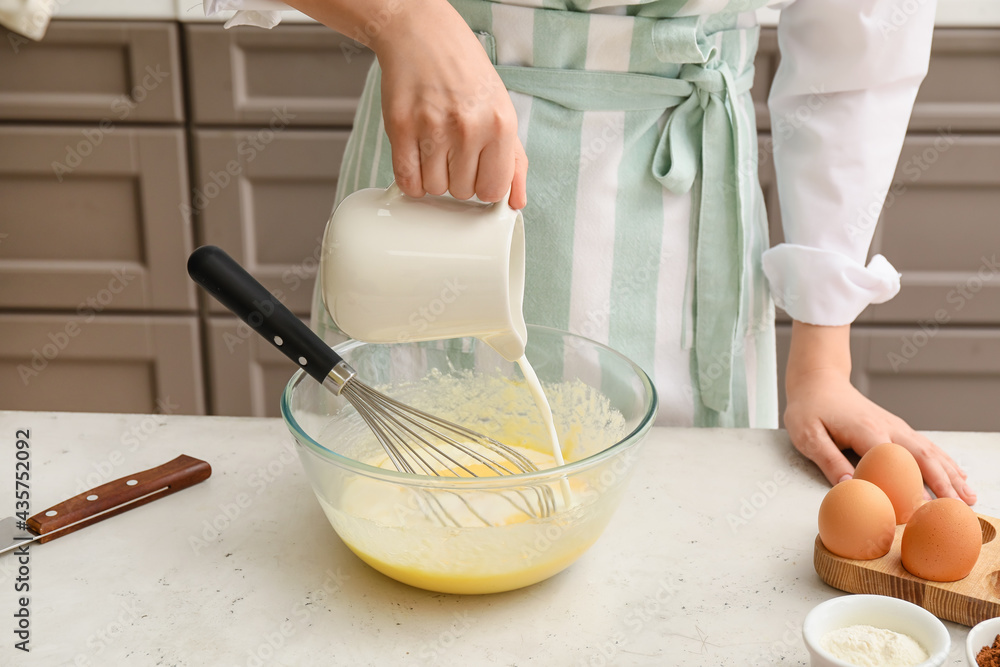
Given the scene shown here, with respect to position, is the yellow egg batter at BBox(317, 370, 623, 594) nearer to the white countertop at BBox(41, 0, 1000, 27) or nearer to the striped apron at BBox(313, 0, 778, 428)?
the striped apron at BBox(313, 0, 778, 428)

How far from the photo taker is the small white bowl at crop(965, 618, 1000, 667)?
1.51ft

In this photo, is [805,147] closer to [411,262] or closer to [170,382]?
[411,262]

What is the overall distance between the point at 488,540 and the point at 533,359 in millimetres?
230

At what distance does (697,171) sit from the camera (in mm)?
844

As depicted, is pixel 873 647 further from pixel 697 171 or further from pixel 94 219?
pixel 94 219

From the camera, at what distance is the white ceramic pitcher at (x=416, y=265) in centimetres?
53

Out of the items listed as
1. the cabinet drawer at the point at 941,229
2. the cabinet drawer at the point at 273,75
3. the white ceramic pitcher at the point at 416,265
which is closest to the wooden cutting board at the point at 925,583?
the white ceramic pitcher at the point at 416,265

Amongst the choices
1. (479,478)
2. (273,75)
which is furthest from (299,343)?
(273,75)

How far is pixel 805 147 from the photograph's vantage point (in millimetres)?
865

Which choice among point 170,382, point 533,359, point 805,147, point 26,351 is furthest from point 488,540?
point 26,351

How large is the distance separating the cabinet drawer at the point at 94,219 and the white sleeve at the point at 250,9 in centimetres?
93

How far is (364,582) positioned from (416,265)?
0.22 meters

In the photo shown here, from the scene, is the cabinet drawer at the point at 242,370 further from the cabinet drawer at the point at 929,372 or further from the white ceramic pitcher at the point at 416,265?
the white ceramic pitcher at the point at 416,265

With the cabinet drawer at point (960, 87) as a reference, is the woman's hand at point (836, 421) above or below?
below
